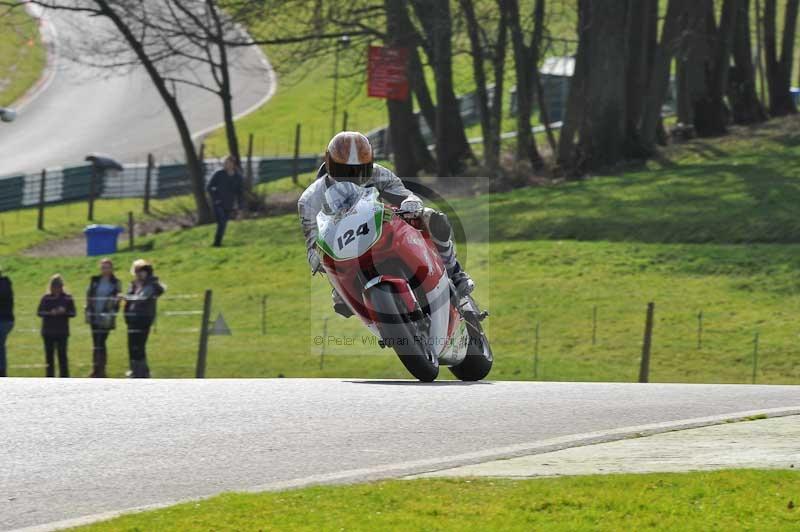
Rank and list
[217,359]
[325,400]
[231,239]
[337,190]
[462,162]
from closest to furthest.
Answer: [325,400], [337,190], [217,359], [231,239], [462,162]

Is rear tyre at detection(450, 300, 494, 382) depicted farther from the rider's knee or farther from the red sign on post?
the red sign on post

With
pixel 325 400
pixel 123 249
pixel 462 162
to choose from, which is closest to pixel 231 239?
pixel 123 249

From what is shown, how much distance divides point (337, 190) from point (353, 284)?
2.23 feet

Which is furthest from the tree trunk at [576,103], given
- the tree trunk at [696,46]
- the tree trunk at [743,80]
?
the tree trunk at [743,80]

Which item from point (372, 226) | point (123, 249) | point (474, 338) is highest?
point (372, 226)

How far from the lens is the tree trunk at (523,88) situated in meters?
34.4

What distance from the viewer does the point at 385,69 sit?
109 feet

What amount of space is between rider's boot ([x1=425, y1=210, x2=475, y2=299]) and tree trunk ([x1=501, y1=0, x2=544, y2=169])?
2201 cm

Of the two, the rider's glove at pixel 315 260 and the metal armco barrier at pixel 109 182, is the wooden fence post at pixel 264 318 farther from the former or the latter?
the metal armco barrier at pixel 109 182

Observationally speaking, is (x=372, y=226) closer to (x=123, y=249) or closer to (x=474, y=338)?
(x=474, y=338)

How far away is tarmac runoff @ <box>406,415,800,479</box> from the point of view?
809 cm

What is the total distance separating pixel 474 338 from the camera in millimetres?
12867

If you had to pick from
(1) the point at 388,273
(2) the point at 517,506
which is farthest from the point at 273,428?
(2) the point at 517,506

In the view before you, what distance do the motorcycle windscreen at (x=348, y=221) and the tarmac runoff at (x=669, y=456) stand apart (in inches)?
112
